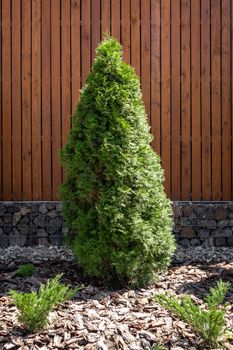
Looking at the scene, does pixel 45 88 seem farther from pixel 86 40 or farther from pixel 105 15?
pixel 105 15

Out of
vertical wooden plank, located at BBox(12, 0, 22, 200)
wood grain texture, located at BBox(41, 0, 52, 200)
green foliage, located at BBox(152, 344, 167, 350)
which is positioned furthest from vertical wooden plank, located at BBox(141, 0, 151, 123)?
green foliage, located at BBox(152, 344, 167, 350)

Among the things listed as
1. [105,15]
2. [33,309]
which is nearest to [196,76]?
[105,15]

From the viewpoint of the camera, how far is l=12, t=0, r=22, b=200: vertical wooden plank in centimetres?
652

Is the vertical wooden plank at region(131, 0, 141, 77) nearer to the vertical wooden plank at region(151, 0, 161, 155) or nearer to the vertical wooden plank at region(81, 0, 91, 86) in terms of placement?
the vertical wooden plank at region(151, 0, 161, 155)

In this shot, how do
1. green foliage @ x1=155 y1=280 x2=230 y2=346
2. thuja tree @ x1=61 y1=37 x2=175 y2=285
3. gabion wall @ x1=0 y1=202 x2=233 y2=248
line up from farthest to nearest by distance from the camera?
gabion wall @ x1=0 y1=202 x2=233 y2=248 < thuja tree @ x1=61 y1=37 x2=175 y2=285 < green foliage @ x1=155 y1=280 x2=230 y2=346

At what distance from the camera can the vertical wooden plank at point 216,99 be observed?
255 inches

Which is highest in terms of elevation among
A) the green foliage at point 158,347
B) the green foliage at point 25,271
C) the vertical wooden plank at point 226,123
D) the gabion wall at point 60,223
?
the vertical wooden plank at point 226,123

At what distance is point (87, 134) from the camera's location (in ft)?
13.9

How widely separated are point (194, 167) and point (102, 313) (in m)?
3.16

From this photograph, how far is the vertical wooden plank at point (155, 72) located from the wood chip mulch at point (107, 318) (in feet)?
7.43

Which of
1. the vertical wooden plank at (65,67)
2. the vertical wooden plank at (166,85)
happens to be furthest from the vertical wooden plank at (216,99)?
the vertical wooden plank at (65,67)

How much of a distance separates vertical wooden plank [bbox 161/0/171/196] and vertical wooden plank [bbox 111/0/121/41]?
50cm

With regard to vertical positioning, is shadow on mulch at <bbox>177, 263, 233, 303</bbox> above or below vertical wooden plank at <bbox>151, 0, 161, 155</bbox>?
below

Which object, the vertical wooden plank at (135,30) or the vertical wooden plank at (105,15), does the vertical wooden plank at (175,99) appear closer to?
the vertical wooden plank at (135,30)
